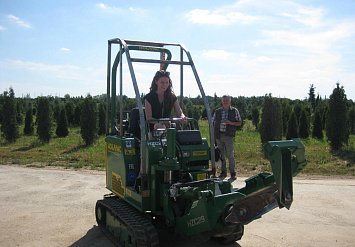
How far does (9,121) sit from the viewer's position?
17.2 metres

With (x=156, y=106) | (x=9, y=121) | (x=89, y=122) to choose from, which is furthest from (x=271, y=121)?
(x=9, y=121)

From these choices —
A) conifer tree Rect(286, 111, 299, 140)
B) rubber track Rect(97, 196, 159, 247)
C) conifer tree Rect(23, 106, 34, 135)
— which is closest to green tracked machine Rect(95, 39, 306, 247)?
rubber track Rect(97, 196, 159, 247)

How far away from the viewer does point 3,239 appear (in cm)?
513

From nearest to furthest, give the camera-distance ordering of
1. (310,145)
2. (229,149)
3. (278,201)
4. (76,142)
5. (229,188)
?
1. (278,201)
2. (229,188)
3. (229,149)
4. (310,145)
5. (76,142)

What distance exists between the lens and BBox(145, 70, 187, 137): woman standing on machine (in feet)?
17.0

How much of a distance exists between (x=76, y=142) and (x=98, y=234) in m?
12.6

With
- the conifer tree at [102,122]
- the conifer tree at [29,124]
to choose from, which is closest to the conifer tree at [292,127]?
the conifer tree at [102,122]

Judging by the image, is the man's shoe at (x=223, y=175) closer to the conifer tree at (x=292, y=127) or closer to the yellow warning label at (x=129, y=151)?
the yellow warning label at (x=129, y=151)

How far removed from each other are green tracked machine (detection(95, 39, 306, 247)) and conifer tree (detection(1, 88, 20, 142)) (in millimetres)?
13947

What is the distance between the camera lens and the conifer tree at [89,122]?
1633 centimetres

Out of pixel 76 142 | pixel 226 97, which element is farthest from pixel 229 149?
pixel 76 142

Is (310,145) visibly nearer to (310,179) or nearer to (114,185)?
(310,179)

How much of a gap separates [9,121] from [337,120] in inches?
620

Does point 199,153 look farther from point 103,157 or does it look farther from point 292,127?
point 292,127
